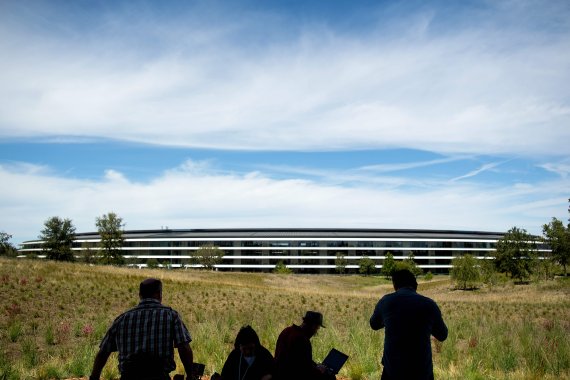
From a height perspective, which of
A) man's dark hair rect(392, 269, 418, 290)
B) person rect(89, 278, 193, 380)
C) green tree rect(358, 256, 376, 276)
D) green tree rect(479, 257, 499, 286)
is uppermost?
man's dark hair rect(392, 269, 418, 290)

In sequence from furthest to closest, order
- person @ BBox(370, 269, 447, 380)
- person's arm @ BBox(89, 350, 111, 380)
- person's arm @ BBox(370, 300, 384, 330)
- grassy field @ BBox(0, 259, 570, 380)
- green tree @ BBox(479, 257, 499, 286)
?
green tree @ BBox(479, 257, 499, 286) → grassy field @ BBox(0, 259, 570, 380) → person's arm @ BBox(370, 300, 384, 330) → person @ BBox(370, 269, 447, 380) → person's arm @ BBox(89, 350, 111, 380)

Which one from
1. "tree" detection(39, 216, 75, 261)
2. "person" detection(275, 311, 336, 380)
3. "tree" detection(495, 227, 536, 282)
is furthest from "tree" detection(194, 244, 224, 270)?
"person" detection(275, 311, 336, 380)

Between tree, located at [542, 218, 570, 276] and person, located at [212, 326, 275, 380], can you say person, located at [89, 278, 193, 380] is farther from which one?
tree, located at [542, 218, 570, 276]

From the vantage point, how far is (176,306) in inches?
918

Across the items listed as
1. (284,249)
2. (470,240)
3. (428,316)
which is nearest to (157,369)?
(428,316)

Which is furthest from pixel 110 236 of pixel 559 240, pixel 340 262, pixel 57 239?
pixel 559 240

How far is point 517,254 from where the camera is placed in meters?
52.9

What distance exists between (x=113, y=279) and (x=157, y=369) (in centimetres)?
2704

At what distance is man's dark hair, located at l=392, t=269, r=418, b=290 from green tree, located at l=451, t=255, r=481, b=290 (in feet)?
171

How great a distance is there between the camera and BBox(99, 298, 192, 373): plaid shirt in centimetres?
432

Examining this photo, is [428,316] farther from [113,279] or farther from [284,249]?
[284,249]

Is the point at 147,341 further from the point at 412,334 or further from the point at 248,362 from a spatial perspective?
the point at 412,334

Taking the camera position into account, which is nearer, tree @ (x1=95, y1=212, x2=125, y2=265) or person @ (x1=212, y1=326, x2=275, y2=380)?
person @ (x1=212, y1=326, x2=275, y2=380)

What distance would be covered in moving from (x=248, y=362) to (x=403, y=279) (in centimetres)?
201
